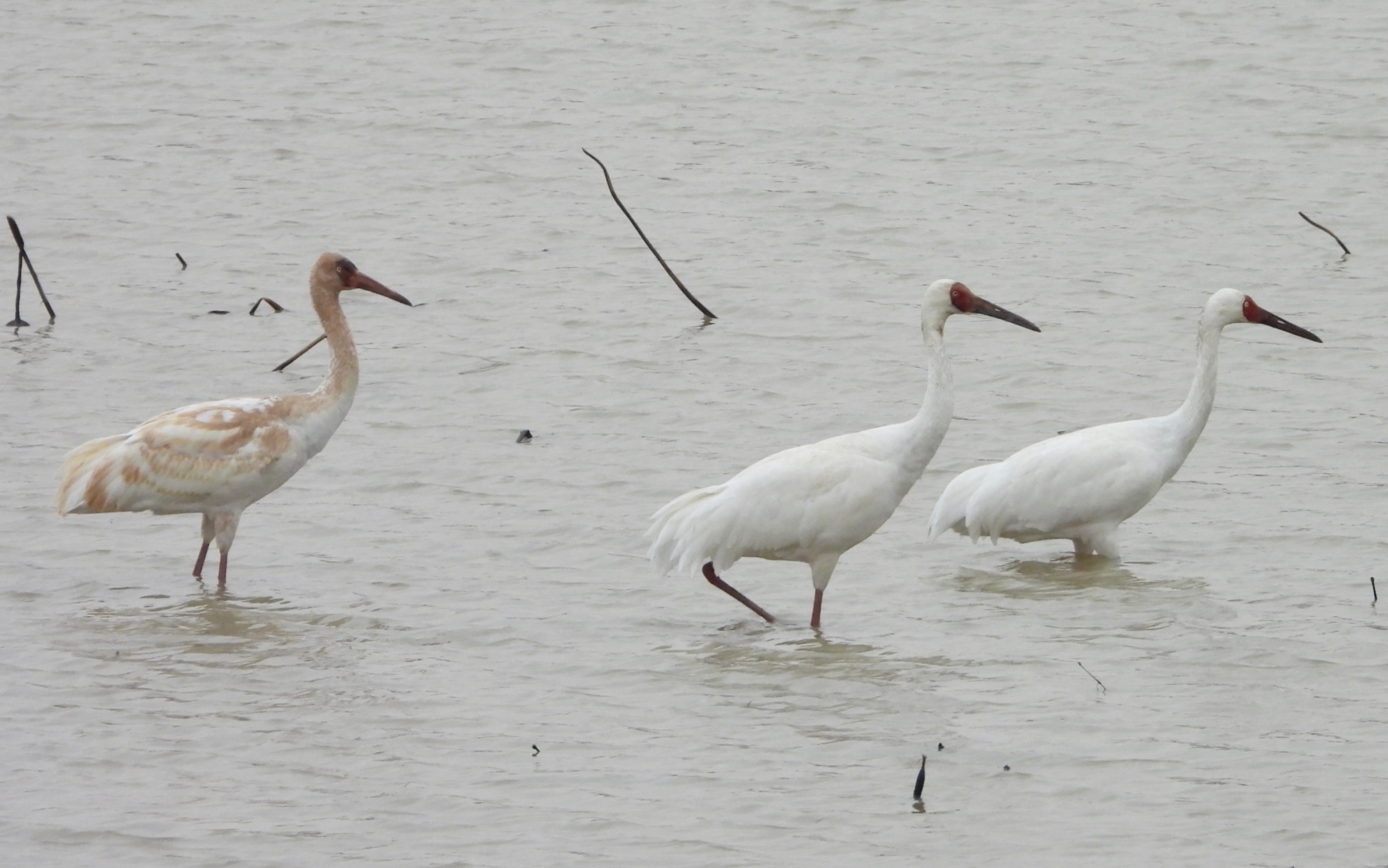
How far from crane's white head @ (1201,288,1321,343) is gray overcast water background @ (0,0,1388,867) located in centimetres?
76

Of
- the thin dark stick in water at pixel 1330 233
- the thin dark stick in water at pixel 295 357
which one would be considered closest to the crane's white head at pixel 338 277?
the thin dark stick in water at pixel 295 357

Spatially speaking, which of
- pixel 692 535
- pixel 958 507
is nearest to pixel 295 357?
pixel 692 535

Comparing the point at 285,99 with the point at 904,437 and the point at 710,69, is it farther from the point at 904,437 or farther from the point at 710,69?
the point at 904,437

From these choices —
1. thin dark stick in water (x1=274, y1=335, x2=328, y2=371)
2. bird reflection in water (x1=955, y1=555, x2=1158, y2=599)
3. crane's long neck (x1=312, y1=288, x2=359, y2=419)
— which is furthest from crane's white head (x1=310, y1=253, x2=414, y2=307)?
bird reflection in water (x1=955, y1=555, x2=1158, y2=599)

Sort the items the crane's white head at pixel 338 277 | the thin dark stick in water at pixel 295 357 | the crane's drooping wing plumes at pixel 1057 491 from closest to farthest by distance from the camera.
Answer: the crane's drooping wing plumes at pixel 1057 491, the crane's white head at pixel 338 277, the thin dark stick in water at pixel 295 357

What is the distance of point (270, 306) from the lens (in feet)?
45.0

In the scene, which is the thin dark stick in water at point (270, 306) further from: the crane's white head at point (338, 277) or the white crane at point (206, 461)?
the white crane at point (206, 461)

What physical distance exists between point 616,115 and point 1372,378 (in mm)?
8215

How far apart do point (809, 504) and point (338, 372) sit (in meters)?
2.41

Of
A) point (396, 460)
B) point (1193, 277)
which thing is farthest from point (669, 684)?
point (1193, 277)

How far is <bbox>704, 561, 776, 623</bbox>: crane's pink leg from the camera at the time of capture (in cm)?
882

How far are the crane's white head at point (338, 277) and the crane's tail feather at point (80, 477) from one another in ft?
4.19

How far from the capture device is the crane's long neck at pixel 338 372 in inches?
379

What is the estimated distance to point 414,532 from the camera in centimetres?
1002
